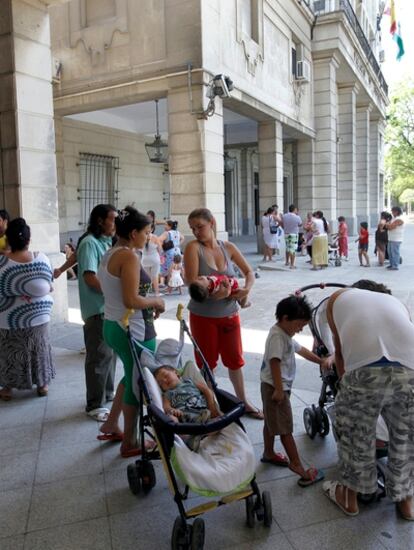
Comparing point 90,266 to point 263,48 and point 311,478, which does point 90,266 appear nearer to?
point 311,478

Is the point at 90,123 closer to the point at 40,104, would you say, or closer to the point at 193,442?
the point at 40,104

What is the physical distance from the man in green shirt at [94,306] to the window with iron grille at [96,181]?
36.8ft

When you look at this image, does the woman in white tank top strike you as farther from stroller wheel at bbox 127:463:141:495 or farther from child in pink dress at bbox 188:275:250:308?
stroller wheel at bbox 127:463:141:495

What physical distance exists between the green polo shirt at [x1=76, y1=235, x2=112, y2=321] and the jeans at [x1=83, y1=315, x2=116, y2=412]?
8 cm

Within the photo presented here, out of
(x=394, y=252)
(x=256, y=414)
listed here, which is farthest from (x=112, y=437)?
(x=394, y=252)

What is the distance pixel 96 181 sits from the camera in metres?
16.0

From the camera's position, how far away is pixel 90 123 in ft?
50.6

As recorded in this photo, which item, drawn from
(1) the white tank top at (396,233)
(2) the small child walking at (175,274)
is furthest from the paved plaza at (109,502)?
(1) the white tank top at (396,233)

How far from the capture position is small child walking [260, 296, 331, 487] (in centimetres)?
319

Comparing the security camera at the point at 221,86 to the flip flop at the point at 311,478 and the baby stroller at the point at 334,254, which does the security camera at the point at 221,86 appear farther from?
the flip flop at the point at 311,478

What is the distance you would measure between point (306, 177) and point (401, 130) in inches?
1300

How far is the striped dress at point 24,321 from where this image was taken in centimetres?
446

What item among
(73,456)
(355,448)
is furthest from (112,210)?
(355,448)

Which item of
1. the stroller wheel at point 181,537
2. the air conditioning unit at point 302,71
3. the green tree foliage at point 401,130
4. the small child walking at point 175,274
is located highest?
the green tree foliage at point 401,130
